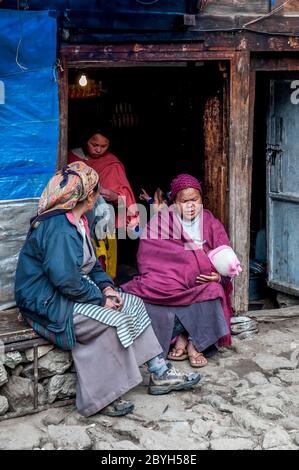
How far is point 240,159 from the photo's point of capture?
259 inches

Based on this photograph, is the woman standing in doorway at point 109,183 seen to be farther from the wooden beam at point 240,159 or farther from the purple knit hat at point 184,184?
the wooden beam at point 240,159

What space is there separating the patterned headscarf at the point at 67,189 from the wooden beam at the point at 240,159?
1.85 metres

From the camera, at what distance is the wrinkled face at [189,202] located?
617 cm

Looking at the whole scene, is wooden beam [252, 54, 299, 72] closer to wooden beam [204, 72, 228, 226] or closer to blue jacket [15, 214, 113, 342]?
wooden beam [204, 72, 228, 226]

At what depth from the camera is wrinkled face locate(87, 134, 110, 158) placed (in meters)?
6.86

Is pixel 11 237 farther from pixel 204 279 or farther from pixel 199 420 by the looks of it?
pixel 199 420

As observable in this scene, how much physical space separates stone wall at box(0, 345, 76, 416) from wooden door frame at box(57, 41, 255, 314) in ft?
5.07

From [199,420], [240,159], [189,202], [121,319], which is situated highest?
[240,159]

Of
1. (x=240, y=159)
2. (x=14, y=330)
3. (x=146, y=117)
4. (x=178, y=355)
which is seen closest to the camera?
(x=14, y=330)

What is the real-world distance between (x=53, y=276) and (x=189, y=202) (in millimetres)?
1689

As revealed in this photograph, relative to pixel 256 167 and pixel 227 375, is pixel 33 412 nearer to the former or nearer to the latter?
pixel 227 375

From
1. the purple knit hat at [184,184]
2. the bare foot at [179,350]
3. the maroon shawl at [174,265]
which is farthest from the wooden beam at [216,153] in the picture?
the bare foot at [179,350]

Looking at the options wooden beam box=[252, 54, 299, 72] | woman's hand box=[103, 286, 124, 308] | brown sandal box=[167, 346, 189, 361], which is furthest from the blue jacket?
wooden beam box=[252, 54, 299, 72]

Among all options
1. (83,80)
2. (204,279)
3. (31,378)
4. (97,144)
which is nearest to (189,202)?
(204,279)
